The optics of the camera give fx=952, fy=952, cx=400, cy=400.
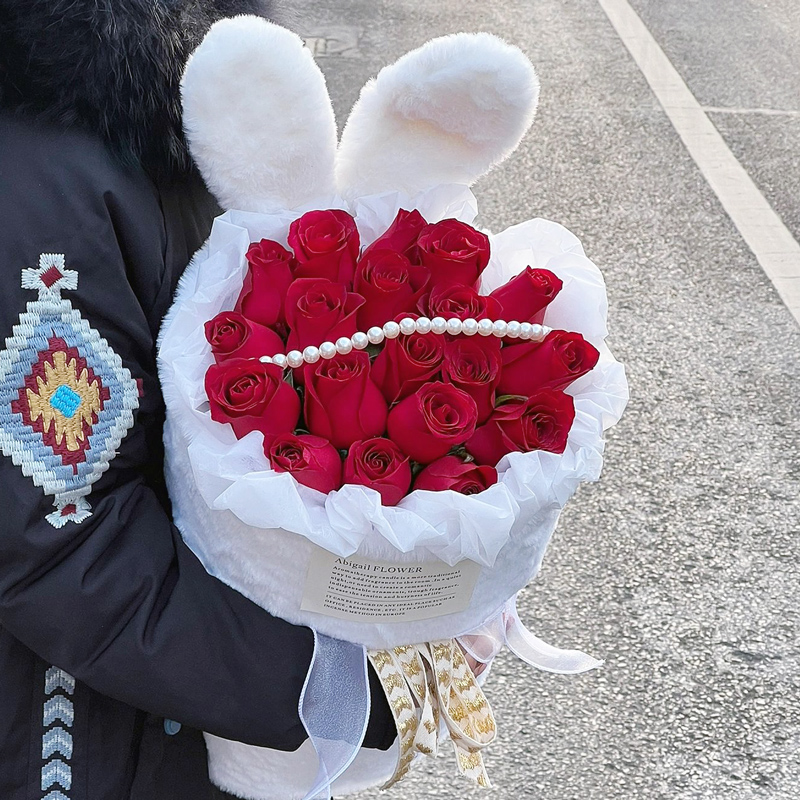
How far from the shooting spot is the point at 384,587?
39.7 inches

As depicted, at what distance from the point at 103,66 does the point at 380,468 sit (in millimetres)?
481

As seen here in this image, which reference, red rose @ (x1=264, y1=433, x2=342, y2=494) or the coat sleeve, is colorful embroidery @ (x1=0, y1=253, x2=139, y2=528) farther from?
red rose @ (x1=264, y1=433, x2=342, y2=494)

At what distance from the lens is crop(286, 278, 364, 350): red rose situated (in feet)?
3.26

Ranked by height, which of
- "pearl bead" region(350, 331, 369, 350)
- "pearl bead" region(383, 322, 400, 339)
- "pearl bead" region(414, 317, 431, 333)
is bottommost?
"pearl bead" region(350, 331, 369, 350)

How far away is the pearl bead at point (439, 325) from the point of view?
101 cm

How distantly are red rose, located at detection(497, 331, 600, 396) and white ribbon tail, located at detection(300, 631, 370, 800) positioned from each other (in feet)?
1.13

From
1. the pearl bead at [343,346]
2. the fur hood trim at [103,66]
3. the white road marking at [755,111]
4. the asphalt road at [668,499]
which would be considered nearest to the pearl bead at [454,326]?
the pearl bead at [343,346]

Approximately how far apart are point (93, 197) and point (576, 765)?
189 cm

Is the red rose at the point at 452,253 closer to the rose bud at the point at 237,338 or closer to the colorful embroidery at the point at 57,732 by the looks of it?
the rose bud at the point at 237,338

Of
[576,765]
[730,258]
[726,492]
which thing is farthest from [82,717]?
[730,258]

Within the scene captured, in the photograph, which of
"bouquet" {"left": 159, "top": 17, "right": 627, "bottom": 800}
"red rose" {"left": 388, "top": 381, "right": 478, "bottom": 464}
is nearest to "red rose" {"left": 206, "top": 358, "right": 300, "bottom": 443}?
"bouquet" {"left": 159, "top": 17, "right": 627, "bottom": 800}

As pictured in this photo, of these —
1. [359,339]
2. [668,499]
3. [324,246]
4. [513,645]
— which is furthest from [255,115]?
[668,499]

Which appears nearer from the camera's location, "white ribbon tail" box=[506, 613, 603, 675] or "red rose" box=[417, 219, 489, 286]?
"red rose" box=[417, 219, 489, 286]

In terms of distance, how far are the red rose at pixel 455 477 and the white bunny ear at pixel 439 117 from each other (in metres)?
0.39
